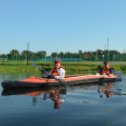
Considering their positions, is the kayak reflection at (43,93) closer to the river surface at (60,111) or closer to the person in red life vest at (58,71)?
the river surface at (60,111)

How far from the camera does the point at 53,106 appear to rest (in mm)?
17281

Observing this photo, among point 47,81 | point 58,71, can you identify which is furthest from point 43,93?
point 58,71

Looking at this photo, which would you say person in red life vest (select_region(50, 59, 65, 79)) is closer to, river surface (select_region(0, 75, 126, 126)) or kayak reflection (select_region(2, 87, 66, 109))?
kayak reflection (select_region(2, 87, 66, 109))

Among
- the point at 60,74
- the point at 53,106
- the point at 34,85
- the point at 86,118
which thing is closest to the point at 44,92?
the point at 34,85

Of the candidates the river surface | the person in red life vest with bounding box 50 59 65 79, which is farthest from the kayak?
the river surface

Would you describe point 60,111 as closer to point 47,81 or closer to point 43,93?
point 43,93

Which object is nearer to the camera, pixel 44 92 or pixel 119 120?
pixel 119 120

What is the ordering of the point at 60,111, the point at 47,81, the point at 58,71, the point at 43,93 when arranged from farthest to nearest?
the point at 58,71, the point at 47,81, the point at 43,93, the point at 60,111

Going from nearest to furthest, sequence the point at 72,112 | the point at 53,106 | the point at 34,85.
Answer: the point at 72,112 < the point at 53,106 < the point at 34,85

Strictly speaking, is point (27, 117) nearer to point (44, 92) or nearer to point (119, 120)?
point (119, 120)

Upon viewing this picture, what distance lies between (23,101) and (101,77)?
15.0 meters

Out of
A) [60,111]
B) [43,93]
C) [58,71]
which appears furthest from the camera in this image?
[58,71]

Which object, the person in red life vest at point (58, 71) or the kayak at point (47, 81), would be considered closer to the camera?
the kayak at point (47, 81)

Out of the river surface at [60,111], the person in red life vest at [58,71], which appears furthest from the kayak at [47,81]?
the river surface at [60,111]
